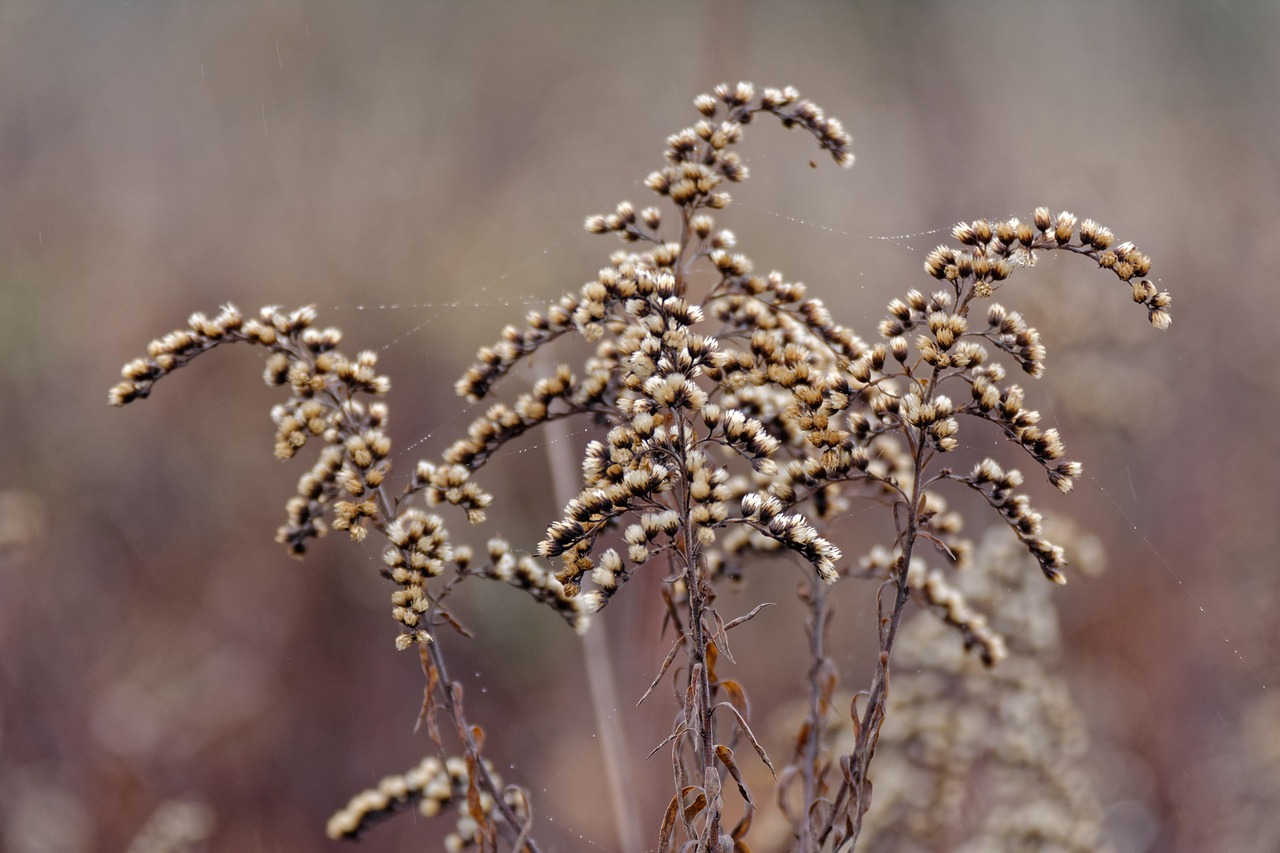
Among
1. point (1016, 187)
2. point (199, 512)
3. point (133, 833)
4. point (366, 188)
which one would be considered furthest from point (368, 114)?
point (133, 833)

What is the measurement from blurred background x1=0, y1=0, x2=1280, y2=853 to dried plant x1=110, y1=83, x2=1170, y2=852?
106 cm

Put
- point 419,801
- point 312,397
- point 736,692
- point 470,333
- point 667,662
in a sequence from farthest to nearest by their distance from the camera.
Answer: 1. point 470,333
2. point 419,801
3. point 312,397
4. point 736,692
5. point 667,662

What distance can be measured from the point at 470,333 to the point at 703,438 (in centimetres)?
444

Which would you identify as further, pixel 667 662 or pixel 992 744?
pixel 992 744

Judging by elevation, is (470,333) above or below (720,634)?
above

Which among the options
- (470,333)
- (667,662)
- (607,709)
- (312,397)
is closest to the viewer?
(667,662)

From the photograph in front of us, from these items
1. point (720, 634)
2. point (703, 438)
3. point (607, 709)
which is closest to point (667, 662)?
point (720, 634)

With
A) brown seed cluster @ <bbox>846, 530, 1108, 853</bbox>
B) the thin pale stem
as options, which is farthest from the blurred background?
brown seed cluster @ <bbox>846, 530, 1108, 853</bbox>

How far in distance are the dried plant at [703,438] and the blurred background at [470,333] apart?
1.06 m

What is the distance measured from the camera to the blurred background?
12.2ft

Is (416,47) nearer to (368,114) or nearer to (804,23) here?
(368,114)

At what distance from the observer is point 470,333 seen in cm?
581

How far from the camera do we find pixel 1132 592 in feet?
13.8

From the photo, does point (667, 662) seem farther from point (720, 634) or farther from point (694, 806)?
point (694, 806)
